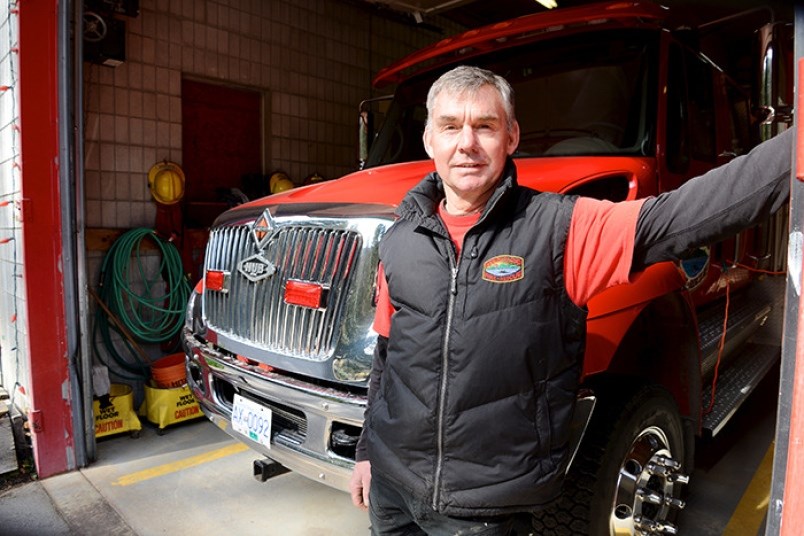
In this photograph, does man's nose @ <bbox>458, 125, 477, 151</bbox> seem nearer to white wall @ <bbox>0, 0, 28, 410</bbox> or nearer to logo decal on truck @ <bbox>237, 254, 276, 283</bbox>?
logo decal on truck @ <bbox>237, 254, 276, 283</bbox>

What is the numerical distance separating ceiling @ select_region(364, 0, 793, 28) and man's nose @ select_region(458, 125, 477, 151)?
2.33 feet

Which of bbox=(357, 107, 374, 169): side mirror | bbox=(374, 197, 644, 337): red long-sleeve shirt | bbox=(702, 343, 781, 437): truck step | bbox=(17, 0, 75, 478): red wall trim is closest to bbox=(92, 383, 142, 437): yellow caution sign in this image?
bbox=(17, 0, 75, 478): red wall trim

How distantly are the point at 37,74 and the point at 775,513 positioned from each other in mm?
3901

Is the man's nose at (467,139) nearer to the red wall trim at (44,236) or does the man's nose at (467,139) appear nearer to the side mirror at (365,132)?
the side mirror at (365,132)

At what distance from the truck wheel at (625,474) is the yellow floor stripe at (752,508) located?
598 millimetres

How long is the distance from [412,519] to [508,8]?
7214 mm

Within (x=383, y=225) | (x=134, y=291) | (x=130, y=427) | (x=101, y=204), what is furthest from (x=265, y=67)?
(x=383, y=225)

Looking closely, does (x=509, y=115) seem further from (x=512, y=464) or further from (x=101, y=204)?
(x=101, y=204)

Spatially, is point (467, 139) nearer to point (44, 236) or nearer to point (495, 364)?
point (495, 364)

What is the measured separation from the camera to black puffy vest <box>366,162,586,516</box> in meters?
1.36

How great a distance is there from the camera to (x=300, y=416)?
2.32m

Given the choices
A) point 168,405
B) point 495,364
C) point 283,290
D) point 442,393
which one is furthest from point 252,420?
point 168,405

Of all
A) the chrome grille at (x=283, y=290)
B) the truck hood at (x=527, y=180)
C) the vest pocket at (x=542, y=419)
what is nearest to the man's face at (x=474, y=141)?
the vest pocket at (x=542, y=419)

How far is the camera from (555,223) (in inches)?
55.1
